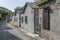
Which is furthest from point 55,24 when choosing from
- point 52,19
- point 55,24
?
point 52,19

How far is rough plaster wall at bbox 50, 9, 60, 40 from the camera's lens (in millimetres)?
14234

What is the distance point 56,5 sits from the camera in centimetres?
1437

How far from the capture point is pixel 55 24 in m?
14.8

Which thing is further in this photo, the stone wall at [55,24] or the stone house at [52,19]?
the stone house at [52,19]

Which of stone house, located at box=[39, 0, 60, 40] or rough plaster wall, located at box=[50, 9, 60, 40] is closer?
rough plaster wall, located at box=[50, 9, 60, 40]

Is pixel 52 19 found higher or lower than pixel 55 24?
higher

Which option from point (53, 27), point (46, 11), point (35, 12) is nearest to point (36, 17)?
point (35, 12)

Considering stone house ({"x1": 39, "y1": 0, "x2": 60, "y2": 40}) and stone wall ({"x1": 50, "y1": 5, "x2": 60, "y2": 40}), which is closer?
stone wall ({"x1": 50, "y1": 5, "x2": 60, "y2": 40})

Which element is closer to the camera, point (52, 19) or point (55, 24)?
point (55, 24)

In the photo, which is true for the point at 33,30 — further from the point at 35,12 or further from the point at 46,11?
the point at 46,11

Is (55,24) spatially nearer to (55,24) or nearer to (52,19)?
(55,24)

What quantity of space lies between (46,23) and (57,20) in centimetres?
302

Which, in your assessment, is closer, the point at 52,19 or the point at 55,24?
the point at 55,24

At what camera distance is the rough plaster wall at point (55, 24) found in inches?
560
